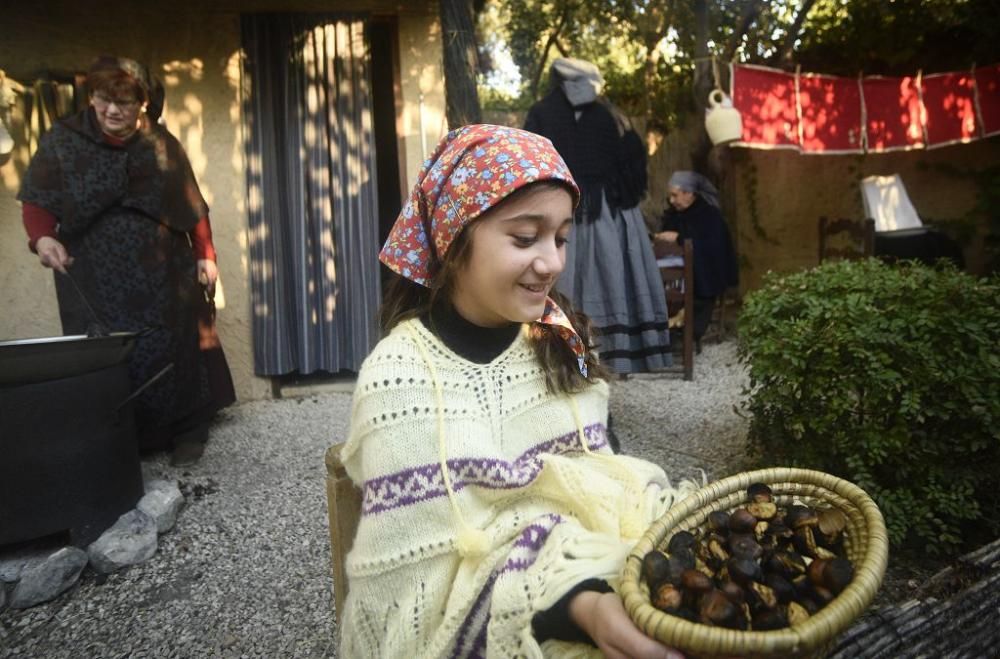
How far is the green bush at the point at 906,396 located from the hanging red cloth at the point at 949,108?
5.60 meters

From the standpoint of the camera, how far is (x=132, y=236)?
11.3 ft

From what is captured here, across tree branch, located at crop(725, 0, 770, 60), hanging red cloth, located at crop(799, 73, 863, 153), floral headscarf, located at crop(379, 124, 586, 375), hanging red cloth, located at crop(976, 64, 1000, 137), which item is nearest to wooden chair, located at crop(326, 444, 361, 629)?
floral headscarf, located at crop(379, 124, 586, 375)

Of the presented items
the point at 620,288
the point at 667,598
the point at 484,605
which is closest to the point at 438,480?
the point at 484,605

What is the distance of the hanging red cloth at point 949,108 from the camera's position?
7023 mm

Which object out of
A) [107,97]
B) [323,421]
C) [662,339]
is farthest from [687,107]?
[107,97]

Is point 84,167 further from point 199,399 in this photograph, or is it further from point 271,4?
point 271,4

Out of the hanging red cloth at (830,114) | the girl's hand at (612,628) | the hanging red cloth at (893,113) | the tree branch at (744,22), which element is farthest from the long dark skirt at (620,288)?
the hanging red cloth at (893,113)

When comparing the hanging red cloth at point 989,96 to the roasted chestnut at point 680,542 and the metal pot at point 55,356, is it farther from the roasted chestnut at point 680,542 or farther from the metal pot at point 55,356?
the metal pot at point 55,356

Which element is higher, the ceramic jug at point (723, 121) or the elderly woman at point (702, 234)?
the ceramic jug at point (723, 121)

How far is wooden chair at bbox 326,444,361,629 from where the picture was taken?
4.58ft

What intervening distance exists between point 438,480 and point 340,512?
1.08 ft

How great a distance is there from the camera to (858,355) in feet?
8.15

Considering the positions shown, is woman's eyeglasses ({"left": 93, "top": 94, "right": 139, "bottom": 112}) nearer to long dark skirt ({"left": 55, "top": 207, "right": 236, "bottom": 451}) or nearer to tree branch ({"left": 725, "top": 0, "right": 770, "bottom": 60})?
long dark skirt ({"left": 55, "top": 207, "right": 236, "bottom": 451})

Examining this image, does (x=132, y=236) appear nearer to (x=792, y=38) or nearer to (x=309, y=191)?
(x=309, y=191)
